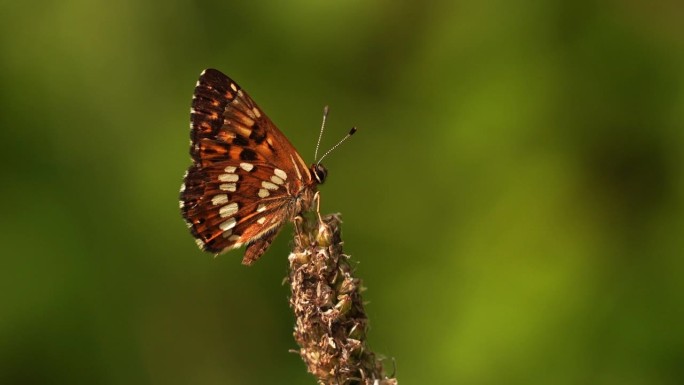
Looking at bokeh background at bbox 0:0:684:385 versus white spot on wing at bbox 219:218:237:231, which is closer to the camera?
white spot on wing at bbox 219:218:237:231

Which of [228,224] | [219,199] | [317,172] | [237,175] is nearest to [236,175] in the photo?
[237,175]

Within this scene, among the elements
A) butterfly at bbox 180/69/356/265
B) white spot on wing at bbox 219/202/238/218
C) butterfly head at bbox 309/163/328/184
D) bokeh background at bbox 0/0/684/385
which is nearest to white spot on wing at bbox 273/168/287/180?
butterfly at bbox 180/69/356/265

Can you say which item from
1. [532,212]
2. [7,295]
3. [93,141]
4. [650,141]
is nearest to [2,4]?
[93,141]

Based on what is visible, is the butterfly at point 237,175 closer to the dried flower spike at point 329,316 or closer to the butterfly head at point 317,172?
the butterfly head at point 317,172

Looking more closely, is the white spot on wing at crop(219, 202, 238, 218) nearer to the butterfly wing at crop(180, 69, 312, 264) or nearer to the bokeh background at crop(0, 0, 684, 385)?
the butterfly wing at crop(180, 69, 312, 264)

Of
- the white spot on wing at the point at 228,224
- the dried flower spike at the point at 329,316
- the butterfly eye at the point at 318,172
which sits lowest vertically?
the dried flower spike at the point at 329,316

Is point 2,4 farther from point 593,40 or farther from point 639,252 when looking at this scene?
point 639,252

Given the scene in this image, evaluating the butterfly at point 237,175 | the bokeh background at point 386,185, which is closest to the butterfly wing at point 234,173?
the butterfly at point 237,175
